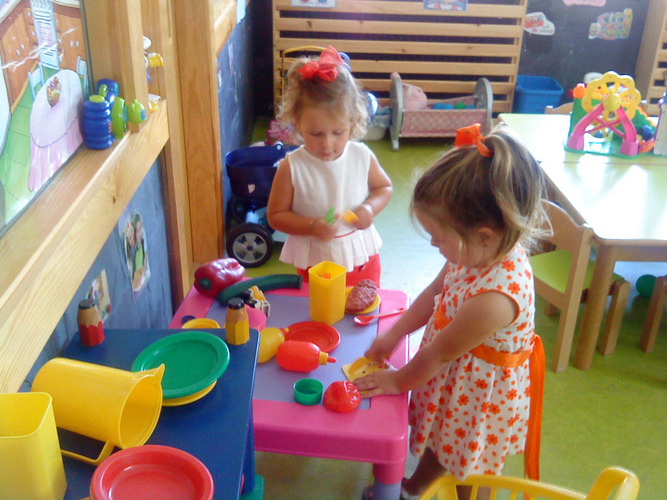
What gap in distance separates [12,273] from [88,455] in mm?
238

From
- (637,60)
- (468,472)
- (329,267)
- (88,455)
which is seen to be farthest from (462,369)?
(637,60)

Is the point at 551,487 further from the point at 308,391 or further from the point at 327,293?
the point at 327,293

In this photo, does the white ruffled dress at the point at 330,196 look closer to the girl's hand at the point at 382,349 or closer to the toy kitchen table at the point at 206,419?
the girl's hand at the point at 382,349

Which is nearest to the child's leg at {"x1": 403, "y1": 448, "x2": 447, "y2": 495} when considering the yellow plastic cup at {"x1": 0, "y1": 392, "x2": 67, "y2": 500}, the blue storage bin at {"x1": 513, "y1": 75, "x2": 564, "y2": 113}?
the yellow plastic cup at {"x1": 0, "y1": 392, "x2": 67, "y2": 500}

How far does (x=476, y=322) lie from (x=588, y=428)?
3.31 ft

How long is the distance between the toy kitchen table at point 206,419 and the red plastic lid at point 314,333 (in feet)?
1.44

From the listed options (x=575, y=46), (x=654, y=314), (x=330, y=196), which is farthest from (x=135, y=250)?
(x=575, y=46)

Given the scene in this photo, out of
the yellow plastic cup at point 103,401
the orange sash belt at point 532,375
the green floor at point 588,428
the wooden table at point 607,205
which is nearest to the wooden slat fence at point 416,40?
the wooden table at point 607,205

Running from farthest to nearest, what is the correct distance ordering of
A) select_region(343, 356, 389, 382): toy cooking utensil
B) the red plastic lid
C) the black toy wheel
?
the black toy wheel, the red plastic lid, select_region(343, 356, 389, 382): toy cooking utensil

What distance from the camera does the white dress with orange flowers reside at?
4.05 ft

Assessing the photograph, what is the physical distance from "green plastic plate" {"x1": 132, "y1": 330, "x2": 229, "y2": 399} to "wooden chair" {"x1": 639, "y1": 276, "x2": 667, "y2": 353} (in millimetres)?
1840

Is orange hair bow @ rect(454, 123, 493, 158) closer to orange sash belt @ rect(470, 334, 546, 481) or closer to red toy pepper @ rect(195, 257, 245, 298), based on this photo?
orange sash belt @ rect(470, 334, 546, 481)

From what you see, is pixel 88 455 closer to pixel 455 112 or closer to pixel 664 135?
pixel 664 135

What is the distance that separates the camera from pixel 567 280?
214cm
